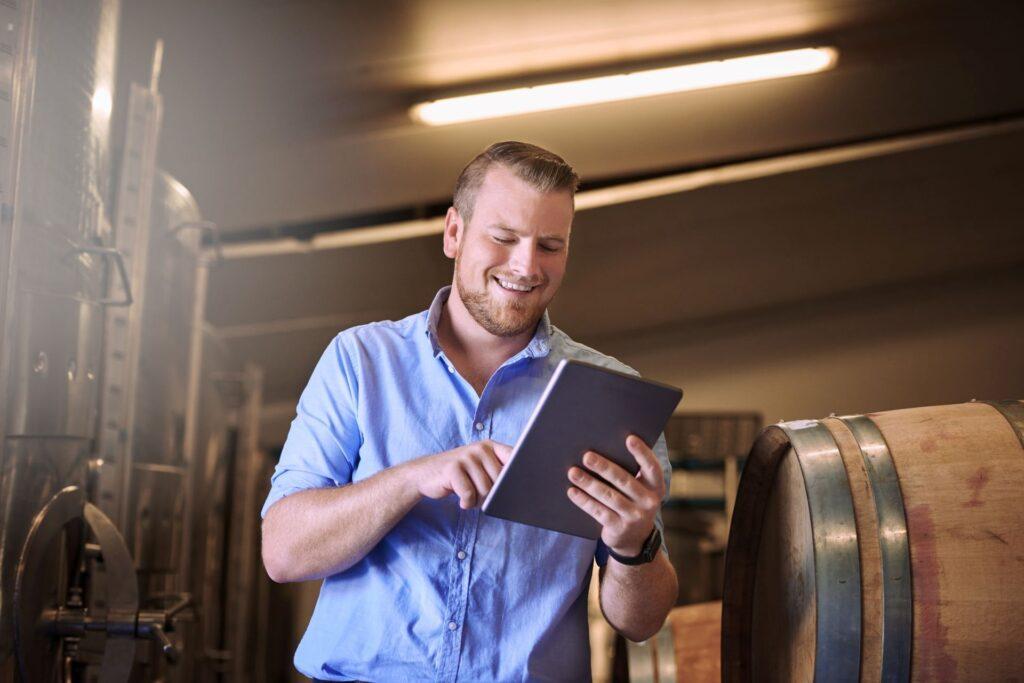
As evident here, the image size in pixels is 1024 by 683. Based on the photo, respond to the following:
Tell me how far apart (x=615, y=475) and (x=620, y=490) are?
0.13ft

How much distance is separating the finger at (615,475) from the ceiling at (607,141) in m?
2.72

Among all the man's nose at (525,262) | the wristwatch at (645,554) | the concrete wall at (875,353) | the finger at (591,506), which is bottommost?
the wristwatch at (645,554)

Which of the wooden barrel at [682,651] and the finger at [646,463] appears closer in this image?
the finger at [646,463]

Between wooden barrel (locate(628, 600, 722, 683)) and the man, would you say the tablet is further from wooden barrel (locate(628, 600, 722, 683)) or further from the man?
wooden barrel (locate(628, 600, 722, 683))

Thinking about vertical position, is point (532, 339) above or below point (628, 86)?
below

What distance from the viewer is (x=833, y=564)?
1.53 m

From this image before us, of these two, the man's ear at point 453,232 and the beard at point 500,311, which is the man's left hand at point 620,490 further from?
the man's ear at point 453,232

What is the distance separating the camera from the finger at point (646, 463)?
1381mm

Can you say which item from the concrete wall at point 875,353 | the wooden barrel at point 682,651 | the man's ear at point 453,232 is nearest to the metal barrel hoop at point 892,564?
the man's ear at point 453,232

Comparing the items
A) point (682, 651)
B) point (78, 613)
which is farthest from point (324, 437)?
point (682, 651)

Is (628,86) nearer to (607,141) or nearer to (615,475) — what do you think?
(607,141)

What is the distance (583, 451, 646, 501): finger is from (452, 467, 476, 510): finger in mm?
167

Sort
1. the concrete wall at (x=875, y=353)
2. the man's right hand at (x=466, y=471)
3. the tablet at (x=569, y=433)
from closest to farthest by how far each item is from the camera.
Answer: the tablet at (x=569, y=433) → the man's right hand at (x=466, y=471) → the concrete wall at (x=875, y=353)

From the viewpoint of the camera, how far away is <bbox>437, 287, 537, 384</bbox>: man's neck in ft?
5.75
